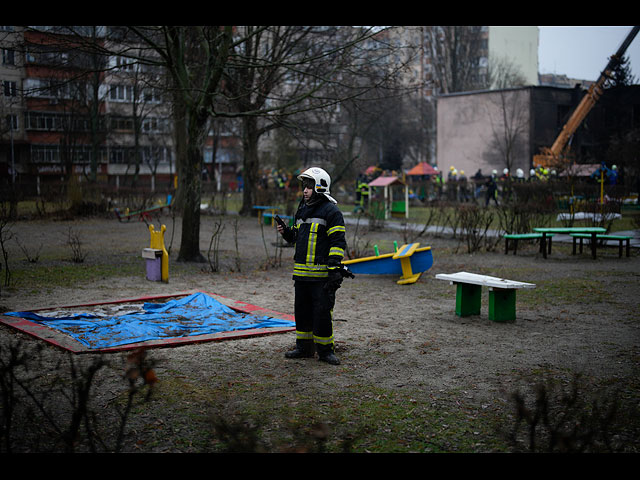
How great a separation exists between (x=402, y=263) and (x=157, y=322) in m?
5.50

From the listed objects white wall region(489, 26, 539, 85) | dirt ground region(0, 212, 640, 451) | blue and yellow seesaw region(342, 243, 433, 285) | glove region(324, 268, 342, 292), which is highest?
white wall region(489, 26, 539, 85)

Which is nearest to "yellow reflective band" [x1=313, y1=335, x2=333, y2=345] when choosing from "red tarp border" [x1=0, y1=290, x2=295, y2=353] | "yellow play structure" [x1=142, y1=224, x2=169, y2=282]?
"red tarp border" [x1=0, y1=290, x2=295, y2=353]

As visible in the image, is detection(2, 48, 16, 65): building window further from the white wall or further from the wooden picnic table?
the white wall

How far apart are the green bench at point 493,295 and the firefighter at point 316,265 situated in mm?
2792

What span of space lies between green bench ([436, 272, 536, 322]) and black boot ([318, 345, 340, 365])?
2808 millimetres

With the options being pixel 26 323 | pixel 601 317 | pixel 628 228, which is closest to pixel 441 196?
pixel 628 228

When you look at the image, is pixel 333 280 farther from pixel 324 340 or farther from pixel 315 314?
pixel 324 340

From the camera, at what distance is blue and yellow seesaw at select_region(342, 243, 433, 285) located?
40.1ft

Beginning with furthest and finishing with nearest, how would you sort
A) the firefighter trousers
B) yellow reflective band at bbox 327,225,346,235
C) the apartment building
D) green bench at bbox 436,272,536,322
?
1. the apartment building
2. green bench at bbox 436,272,536,322
3. yellow reflective band at bbox 327,225,346,235
4. the firefighter trousers

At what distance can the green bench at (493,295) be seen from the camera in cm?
865

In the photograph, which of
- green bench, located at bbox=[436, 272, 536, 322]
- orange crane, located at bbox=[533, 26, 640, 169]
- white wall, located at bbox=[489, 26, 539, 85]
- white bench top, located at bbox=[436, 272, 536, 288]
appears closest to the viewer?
white bench top, located at bbox=[436, 272, 536, 288]

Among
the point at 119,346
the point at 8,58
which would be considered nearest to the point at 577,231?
the point at 119,346

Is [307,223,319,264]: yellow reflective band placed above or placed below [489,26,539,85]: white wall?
below
